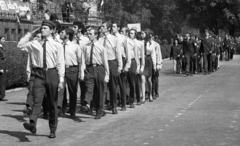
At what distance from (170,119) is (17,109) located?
448cm

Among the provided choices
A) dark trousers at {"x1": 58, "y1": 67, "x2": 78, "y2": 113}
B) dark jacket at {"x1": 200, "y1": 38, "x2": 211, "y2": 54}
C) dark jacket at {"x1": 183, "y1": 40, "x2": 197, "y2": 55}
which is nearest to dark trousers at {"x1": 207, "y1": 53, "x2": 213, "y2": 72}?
dark jacket at {"x1": 200, "y1": 38, "x2": 211, "y2": 54}

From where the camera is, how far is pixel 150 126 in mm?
11930

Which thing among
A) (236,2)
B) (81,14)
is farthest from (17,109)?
(236,2)

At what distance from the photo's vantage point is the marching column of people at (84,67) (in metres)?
10.4

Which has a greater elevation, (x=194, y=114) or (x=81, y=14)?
(x=81, y=14)

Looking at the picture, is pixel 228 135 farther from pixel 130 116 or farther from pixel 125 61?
pixel 125 61

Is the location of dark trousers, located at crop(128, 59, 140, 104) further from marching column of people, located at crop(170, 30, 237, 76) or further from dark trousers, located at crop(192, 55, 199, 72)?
dark trousers, located at crop(192, 55, 199, 72)

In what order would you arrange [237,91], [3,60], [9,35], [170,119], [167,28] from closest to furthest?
[170,119] < [3,60] < [237,91] < [9,35] < [167,28]

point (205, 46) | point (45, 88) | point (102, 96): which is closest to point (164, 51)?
point (205, 46)

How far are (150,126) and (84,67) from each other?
2.10m

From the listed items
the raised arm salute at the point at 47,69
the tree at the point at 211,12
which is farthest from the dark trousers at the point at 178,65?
the tree at the point at 211,12

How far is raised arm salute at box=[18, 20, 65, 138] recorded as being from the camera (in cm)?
1035

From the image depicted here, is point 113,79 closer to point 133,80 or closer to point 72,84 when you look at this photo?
point 72,84

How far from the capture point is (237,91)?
20.3 metres
